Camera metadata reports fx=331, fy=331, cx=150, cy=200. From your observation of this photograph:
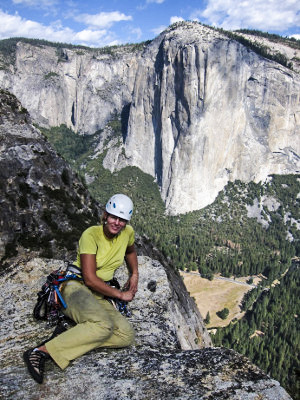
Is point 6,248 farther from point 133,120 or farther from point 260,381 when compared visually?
point 133,120

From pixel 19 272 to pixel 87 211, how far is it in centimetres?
4166

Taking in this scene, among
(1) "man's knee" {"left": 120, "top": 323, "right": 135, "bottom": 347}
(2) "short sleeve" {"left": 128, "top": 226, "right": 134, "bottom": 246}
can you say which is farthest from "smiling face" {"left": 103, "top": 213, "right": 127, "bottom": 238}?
(1) "man's knee" {"left": 120, "top": 323, "right": 135, "bottom": 347}

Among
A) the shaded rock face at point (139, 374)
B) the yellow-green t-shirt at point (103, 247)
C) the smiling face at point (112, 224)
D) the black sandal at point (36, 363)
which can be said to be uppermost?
the smiling face at point (112, 224)

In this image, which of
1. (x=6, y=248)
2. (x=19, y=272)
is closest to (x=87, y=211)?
(x=6, y=248)

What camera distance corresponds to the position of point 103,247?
9109 millimetres

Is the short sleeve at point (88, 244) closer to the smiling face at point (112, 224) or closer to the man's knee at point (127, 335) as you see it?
the smiling face at point (112, 224)

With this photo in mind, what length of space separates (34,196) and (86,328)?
43.2 m

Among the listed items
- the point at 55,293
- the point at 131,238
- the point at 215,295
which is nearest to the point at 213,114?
the point at 215,295

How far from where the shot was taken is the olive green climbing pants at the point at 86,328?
309 inches

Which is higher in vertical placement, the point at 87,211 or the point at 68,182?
the point at 68,182

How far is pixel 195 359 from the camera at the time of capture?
26.5ft

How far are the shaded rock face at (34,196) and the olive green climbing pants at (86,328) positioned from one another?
109 feet

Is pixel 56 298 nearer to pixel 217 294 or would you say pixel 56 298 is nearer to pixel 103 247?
pixel 103 247

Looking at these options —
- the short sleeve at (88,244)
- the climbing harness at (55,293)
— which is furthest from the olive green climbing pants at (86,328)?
the short sleeve at (88,244)
